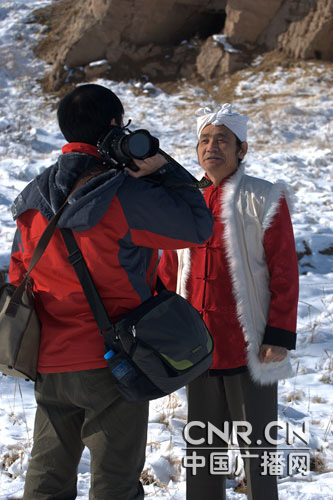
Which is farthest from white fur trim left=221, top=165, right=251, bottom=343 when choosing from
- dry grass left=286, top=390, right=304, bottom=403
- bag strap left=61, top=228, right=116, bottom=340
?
dry grass left=286, top=390, right=304, bottom=403

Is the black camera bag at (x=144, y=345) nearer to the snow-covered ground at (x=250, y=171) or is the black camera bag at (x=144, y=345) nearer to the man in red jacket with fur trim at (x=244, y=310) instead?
the man in red jacket with fur trim at (x=244, y=310)

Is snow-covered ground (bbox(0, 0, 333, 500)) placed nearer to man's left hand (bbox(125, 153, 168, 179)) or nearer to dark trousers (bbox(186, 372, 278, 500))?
dark trousers (bbox(186, 372, 278, 500))

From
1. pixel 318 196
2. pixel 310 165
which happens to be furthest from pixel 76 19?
pixel 318 196

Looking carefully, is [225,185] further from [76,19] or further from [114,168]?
[76,19]

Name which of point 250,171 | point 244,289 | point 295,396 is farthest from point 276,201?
point 250,171

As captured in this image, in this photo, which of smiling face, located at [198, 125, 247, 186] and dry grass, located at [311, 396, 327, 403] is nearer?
smiling face, located at [198, 125, 247, 186]

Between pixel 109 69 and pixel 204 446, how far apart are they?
531 inches

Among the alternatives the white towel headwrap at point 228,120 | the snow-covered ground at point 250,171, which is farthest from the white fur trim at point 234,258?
the snow-covered ground at point 250,171

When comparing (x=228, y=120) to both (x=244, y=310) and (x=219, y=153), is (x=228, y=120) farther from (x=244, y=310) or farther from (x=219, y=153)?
(x=244, y=310)

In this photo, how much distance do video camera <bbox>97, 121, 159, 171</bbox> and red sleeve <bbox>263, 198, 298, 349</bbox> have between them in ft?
2.49

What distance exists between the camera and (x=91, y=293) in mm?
1559

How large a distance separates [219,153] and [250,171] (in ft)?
19.6

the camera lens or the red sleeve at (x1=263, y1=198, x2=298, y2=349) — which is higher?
the camera lens

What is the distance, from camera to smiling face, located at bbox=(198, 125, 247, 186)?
229 centimetres
